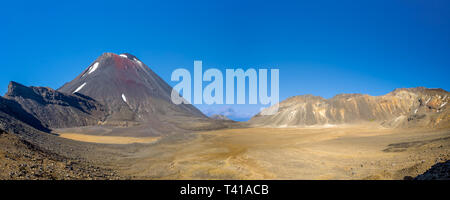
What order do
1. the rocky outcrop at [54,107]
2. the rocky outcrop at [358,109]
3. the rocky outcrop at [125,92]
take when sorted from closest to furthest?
the rocky outcrop at [54,107], the rocky outcrop at [125,92], the rocky outcrop at [358,109]

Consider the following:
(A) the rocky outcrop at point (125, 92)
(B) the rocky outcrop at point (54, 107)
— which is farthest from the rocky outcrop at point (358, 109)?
(B) the rocky outcrop at point (54, 107)

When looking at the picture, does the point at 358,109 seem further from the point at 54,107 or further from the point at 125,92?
the point at 54,107

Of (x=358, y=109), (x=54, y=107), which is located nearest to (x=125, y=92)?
(x=54, y=107)

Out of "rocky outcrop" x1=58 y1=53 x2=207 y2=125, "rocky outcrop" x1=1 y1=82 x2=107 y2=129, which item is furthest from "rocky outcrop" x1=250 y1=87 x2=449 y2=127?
"rocky outcrop" x1=1 y1=82 x2=107 y2=129

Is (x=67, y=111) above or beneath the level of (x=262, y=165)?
above

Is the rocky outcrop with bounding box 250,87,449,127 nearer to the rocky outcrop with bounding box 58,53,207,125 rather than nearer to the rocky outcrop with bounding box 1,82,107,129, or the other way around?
the rocky outcrop with bounding box 58,53,207,125

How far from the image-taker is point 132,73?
113938 millimetres

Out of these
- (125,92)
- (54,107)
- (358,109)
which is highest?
(125,92)

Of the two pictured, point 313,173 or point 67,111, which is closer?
point 313,173

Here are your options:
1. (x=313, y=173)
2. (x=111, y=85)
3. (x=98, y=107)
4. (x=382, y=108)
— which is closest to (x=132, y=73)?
(x=111, y=85)

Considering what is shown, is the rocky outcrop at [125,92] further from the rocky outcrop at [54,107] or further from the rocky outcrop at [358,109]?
the rocky outcrop at [358,109]

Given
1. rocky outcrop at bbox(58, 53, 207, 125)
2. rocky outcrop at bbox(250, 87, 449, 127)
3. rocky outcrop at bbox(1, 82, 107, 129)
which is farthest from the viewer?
rocky outcrop at bbox(250, 87, 449, 127)
